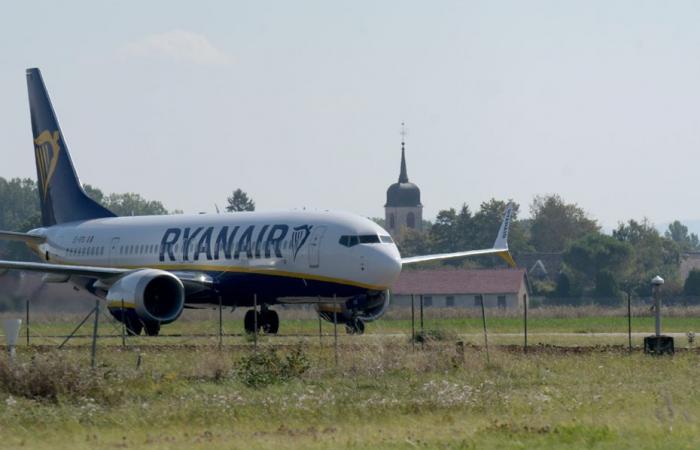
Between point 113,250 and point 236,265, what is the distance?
Result: 662cm

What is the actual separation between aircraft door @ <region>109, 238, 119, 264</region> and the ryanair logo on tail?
5959 millimetres

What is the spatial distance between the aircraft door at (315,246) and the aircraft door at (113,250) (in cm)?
913

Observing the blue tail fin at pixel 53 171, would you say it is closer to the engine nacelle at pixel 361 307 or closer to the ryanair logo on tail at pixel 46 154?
the ryanair logo on tail at pixel 46 154

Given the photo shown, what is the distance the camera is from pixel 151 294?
42.2 metres

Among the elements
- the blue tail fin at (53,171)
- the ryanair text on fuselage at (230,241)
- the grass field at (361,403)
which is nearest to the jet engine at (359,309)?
the ryanair text on fuselage at (230,241)

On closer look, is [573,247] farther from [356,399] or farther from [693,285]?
[356,399]

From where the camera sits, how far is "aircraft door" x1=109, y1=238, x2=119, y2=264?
159 feet

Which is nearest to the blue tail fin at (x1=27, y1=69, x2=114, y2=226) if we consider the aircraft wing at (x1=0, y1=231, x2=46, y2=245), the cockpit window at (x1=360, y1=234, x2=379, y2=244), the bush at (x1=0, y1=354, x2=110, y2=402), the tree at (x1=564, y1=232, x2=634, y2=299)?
the aircraft wing at (x1=0, y1=231, x2=46, y2=245)

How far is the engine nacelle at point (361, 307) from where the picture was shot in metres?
42.2

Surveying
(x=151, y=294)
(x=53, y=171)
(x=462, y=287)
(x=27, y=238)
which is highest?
(x=53, y=171)

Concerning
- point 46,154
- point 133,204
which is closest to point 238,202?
point 133,204

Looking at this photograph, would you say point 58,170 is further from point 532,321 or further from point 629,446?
point 629,446

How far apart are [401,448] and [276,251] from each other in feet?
82.1

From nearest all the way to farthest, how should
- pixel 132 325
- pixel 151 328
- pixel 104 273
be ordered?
1. pixel 132 325
2. pixel 151 328
3. pixel 104 273
